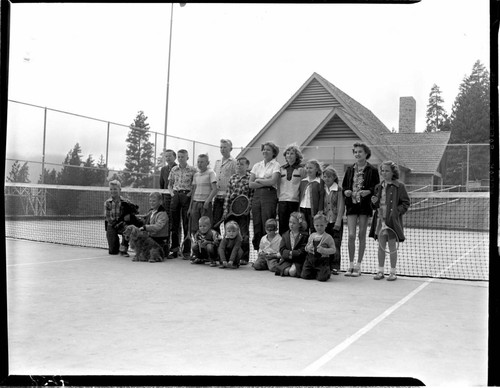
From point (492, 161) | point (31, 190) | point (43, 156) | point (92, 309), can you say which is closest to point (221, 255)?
point (92, 309)

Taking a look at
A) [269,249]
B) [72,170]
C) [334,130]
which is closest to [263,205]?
[269,249]

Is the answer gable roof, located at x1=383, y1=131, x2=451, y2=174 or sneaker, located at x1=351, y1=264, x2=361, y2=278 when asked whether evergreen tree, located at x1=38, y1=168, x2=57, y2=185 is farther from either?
gable roof, located at x1=383, y1=131, x2=451, y2=174

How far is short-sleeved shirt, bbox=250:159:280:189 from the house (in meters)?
8.95

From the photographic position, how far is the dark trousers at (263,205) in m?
6.25

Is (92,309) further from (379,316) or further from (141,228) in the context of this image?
(141,228)

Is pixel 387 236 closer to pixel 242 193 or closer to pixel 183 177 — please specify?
pixel 242 193

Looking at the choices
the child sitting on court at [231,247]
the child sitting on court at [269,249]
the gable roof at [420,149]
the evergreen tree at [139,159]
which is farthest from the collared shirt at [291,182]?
the evergreen tree at [139,159]

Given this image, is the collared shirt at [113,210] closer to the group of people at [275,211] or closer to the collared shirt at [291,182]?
the group of people at [275,211]

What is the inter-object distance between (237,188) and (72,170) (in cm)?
881

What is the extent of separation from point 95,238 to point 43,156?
13.4ft

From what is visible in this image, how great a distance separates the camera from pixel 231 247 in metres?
6.15

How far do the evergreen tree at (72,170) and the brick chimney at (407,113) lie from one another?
461 inches

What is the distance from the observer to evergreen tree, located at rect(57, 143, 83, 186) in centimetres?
1356

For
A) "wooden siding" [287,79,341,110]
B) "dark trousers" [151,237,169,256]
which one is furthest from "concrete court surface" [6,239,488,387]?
"wooden siding" [287,79,341,110]
